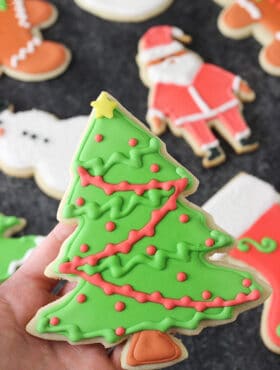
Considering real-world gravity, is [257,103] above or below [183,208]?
below

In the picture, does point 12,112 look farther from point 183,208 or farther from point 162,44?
point 183,208

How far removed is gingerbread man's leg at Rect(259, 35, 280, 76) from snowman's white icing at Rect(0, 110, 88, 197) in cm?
46

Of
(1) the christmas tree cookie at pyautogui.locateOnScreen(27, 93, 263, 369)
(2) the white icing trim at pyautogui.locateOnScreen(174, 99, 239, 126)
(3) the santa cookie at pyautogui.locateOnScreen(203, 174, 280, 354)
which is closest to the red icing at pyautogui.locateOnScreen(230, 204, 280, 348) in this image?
(3) the santa cookie at pyautogui.locateOnScreen(203, 174, 280, 354)

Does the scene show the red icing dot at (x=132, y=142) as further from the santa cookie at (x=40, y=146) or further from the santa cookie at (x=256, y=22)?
the santa cookie at (x=256, y=22)

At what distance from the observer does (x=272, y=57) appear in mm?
1579

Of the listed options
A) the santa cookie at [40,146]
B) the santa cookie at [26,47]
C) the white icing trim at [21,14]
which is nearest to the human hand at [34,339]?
the santa cookie at [40,146]

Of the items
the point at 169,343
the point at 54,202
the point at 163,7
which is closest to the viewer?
the point at 169,343

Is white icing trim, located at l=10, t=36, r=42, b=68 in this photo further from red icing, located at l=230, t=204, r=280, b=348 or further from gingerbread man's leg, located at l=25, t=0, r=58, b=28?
red icing, located at l=230, t=204, r=280, b=348

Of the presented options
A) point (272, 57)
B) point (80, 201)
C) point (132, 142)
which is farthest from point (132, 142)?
point (272, 57)

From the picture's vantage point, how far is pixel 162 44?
1575 mm

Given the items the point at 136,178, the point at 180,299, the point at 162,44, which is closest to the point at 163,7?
the point at 162,44

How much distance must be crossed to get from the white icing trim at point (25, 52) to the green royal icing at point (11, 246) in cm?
39

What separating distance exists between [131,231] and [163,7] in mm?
862

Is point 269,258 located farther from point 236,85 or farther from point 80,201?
point 80,201
